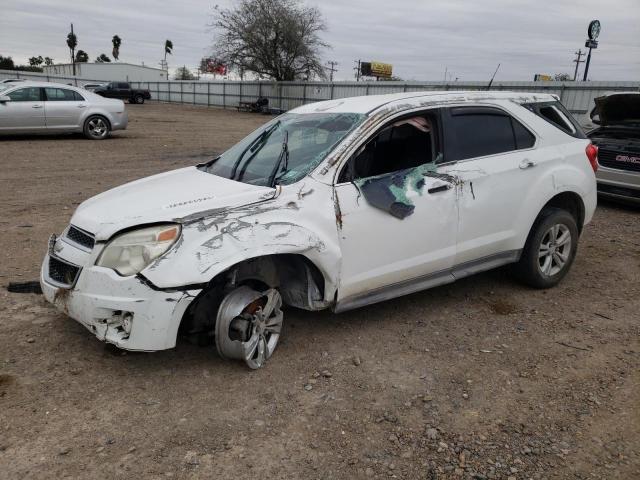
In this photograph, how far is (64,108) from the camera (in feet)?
45.2

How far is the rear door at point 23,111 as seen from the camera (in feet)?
42.8

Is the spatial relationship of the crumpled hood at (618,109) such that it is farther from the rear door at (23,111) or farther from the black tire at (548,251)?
the rear door at (23,111)

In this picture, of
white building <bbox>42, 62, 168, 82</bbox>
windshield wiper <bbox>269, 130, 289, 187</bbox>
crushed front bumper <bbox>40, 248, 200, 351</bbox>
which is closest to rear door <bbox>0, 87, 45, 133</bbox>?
windshield wiper <bbox>269, 130, 289, 187</bbox>

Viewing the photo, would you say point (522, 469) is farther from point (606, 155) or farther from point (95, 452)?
point (606, 155)

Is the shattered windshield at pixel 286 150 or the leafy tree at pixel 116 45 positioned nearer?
the shattered windshield at pixel 286 150

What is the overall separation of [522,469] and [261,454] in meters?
1.28

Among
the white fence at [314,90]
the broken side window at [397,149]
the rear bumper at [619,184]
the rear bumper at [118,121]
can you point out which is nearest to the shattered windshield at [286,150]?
the broken side window at [397,149]

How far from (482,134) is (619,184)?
5.04 metres

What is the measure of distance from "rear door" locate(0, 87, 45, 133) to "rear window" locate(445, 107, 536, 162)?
12629 mm

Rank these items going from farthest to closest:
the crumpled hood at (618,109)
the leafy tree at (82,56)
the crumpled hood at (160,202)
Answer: the leafy tree at (82,56), the crumpled hood at (618,109), the crumpled hood at (160,202)

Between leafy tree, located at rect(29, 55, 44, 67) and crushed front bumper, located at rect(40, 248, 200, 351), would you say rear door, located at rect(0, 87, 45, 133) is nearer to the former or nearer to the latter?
crushed front bumper, located at rect(40, 248, 200, 351)

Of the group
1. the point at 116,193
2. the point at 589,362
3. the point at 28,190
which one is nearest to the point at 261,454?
the point at 116,193

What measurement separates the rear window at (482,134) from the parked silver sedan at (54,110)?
41.4ft

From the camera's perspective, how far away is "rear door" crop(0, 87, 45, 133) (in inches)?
514
